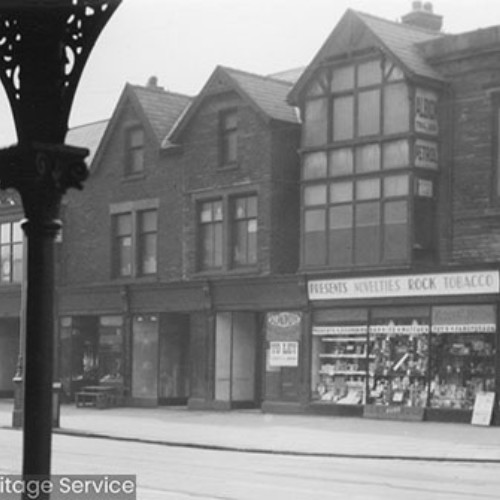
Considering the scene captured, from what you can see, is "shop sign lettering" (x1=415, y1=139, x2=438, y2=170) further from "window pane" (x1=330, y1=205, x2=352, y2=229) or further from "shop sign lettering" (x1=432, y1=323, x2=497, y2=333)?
"shop sign lettering" (x1=432, y1=323, x2=497, y2=333)

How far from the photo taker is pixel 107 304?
1485 inches

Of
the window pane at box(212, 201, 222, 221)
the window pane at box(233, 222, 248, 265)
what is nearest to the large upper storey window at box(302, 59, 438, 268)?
the window pane at box(233, 222, 248, 265)

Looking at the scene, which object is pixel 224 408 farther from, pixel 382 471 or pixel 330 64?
pixel 382 471

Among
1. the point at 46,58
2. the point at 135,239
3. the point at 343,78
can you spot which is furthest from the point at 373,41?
the point at 46,58

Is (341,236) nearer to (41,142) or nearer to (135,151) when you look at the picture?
(135,151)

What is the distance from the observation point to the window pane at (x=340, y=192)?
30.4 meters

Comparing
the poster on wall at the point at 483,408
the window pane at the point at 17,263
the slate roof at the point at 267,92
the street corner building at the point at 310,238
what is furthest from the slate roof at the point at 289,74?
the poster on wall at the point at 483,408

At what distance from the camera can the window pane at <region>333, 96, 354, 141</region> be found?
3039 cm

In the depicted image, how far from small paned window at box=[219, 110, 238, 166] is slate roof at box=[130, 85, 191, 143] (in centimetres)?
274

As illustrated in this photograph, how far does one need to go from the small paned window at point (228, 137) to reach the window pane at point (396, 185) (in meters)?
5.91

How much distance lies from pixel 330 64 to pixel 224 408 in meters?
10.4

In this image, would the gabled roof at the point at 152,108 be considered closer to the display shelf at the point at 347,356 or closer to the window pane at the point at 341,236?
the window pane at the point at 341,236

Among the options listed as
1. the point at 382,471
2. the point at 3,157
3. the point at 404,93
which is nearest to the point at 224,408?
the point at 404,93

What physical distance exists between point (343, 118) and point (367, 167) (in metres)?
1.59
